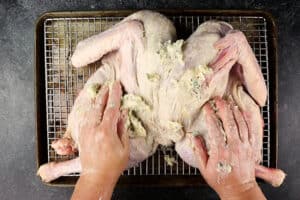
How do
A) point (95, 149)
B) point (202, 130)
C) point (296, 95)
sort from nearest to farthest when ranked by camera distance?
point (95, 149), point (202, 130), point (296, 95)

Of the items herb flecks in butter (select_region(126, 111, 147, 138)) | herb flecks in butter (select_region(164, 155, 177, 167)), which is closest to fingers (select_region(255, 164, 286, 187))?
herb flecks in butter (select_region(164, 155, 177, 167))

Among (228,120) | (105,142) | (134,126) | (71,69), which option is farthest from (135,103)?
(71,69)

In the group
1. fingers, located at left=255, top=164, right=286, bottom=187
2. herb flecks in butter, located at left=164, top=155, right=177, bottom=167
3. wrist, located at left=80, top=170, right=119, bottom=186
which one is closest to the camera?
wrist, located at left=80, top=170, right=119, bottom=186

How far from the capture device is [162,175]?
1846 millimetres

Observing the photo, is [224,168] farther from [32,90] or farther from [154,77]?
[32,90]

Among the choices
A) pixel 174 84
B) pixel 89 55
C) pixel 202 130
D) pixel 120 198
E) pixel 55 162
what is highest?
pixel 89 55

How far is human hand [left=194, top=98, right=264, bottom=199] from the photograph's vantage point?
1.47 meters

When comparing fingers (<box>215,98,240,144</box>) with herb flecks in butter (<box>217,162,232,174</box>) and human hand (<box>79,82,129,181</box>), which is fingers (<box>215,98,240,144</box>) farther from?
human hand (<box>79,82,129,181</box>)

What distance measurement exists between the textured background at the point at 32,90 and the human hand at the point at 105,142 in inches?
17.7

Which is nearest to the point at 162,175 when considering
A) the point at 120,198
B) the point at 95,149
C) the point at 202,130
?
the point at 120,198

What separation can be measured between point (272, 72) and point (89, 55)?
27.3 inches

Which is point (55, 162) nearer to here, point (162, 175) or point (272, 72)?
point (162, 175)

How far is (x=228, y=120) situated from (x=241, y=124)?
0.05 m

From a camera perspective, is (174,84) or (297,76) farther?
(297,76)
